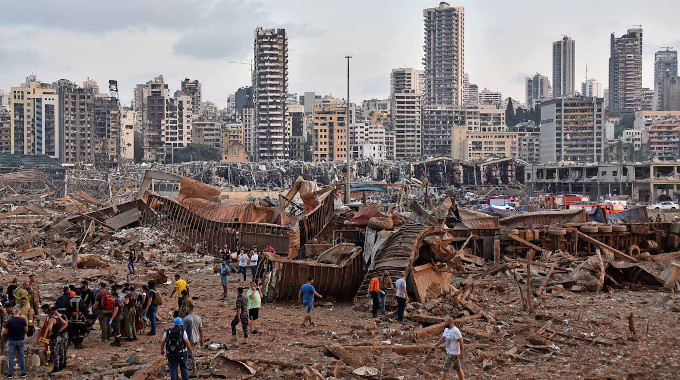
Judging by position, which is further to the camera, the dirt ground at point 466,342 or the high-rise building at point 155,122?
the high-rise building at point 155,122

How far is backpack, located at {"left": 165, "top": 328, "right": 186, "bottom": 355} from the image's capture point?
33.7 feet

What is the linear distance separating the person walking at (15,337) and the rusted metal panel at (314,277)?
692 centimetres

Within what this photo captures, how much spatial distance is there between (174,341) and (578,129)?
484 feet

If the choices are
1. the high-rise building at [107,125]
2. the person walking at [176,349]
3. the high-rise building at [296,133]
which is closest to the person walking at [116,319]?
the person walking at [176,349]

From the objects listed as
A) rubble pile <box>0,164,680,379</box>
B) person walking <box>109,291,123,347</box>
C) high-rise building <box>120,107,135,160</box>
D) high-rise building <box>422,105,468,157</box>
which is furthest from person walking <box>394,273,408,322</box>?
high-rise building <box>422,105,468,157</box>

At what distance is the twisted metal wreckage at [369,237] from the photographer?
691 inches

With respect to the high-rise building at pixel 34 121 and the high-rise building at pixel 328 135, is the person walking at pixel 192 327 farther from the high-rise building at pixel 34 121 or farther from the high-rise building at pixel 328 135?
the high-rise building at pixel 34 121

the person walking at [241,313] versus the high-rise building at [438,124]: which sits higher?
the high-rise building at [438,124]

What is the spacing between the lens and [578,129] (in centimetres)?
14988

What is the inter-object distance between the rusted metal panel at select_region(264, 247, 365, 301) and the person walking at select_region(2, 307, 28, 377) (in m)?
6.92

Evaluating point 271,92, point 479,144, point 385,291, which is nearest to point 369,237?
point 385,291

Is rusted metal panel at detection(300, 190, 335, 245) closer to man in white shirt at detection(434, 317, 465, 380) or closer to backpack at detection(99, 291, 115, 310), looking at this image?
backpack at detection(99, 291, 115, 310)

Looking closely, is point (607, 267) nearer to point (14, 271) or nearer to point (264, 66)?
point (14, 271)

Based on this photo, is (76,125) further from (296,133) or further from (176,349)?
(176,349)
